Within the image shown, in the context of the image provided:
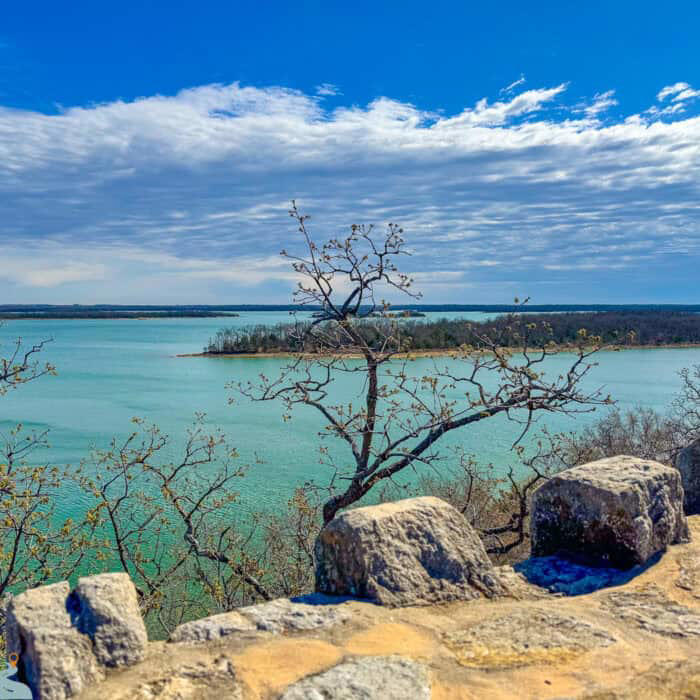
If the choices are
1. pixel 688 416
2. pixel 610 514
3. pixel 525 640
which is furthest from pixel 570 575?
pixel 688 416

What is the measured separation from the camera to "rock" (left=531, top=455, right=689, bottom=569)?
4629 mm

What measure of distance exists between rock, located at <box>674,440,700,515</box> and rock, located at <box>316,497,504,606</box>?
3.26m

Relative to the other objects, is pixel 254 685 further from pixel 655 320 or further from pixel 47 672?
pixel 655 320

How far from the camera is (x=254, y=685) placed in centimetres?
286

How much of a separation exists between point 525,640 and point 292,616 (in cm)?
119

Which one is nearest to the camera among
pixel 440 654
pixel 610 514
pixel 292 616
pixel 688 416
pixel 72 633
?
pixel 72 633

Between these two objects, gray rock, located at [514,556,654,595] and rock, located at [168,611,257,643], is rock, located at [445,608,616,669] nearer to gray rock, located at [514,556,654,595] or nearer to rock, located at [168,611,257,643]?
gray rock, located at [514,556,654,595]

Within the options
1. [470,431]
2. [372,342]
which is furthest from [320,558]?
[470,431]

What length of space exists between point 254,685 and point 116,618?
0.68m

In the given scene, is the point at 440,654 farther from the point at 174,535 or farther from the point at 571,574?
the point at 174,535

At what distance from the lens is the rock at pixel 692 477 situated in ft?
Result: 21.1

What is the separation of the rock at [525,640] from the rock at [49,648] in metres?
1.69

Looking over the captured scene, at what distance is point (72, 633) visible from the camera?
2852mm

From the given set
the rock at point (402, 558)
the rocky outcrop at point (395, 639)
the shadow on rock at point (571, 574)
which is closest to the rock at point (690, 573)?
the rocky outcrop at point (395, 639)
